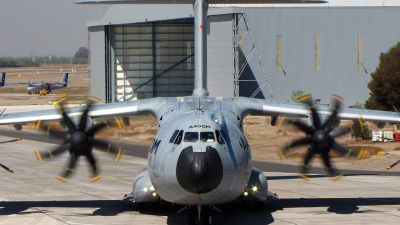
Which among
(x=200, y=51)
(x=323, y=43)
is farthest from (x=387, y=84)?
(x=200, y=51)

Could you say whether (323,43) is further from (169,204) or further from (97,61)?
(169,204)

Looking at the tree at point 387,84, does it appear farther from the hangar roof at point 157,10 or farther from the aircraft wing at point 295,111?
the aircraft wing at point 295,111

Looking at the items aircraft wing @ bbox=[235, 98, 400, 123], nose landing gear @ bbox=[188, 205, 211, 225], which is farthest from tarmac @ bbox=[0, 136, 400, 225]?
aircraft wing @ bbox=[235, 98, 400, 123]

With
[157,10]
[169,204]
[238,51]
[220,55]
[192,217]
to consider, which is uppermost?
[157,10]

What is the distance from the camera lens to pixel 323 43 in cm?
5281

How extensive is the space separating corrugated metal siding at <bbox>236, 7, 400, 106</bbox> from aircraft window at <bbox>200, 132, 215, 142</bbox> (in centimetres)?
3811

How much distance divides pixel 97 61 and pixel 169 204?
Result: 1627 inches

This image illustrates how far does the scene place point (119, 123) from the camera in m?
20.8

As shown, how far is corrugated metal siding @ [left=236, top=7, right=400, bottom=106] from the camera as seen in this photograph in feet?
171

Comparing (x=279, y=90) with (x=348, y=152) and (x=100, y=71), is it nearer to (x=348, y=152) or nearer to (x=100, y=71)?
(x=100, y=71)

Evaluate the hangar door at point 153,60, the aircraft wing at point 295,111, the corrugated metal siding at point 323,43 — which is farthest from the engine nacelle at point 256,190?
the hangar door at point 153,60

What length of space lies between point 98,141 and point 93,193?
16.1ft

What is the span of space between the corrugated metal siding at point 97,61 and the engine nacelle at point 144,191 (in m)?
41.3

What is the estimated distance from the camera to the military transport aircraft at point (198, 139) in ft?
45.5
